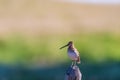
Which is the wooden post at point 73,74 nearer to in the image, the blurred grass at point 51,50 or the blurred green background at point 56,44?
the blurred green background at point 56,44

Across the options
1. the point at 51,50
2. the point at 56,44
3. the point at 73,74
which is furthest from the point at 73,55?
the point at 56,44

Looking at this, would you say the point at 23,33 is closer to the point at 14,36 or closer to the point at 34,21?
the point at 14,36

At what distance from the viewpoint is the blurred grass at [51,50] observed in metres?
16.3

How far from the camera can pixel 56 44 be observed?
18.9 meters

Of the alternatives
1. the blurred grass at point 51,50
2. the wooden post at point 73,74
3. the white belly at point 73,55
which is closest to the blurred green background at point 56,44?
the blurred grass at point 51,50

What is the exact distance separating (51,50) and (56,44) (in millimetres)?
594

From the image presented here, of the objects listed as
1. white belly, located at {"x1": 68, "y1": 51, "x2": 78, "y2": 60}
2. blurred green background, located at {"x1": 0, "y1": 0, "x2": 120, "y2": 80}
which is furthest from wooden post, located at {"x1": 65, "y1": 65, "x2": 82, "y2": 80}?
blurred green background, located at {"x1": 0, "y1": 0, "x2": 120, "y2": 80}

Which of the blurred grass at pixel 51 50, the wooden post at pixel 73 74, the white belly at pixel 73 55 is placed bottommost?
the wooden post at pixel 73 74

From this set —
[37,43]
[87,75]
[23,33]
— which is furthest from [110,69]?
[23,33]

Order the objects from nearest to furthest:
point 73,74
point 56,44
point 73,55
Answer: point 73,74, point 73,55, point 56,44

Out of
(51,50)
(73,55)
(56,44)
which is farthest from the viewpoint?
(56,44)

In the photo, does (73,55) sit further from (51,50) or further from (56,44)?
(56,44)

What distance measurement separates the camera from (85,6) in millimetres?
34250

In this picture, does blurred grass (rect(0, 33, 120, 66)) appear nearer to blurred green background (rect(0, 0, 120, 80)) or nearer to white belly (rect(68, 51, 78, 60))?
blurred green background (rect(0, 0, 120, 80))
